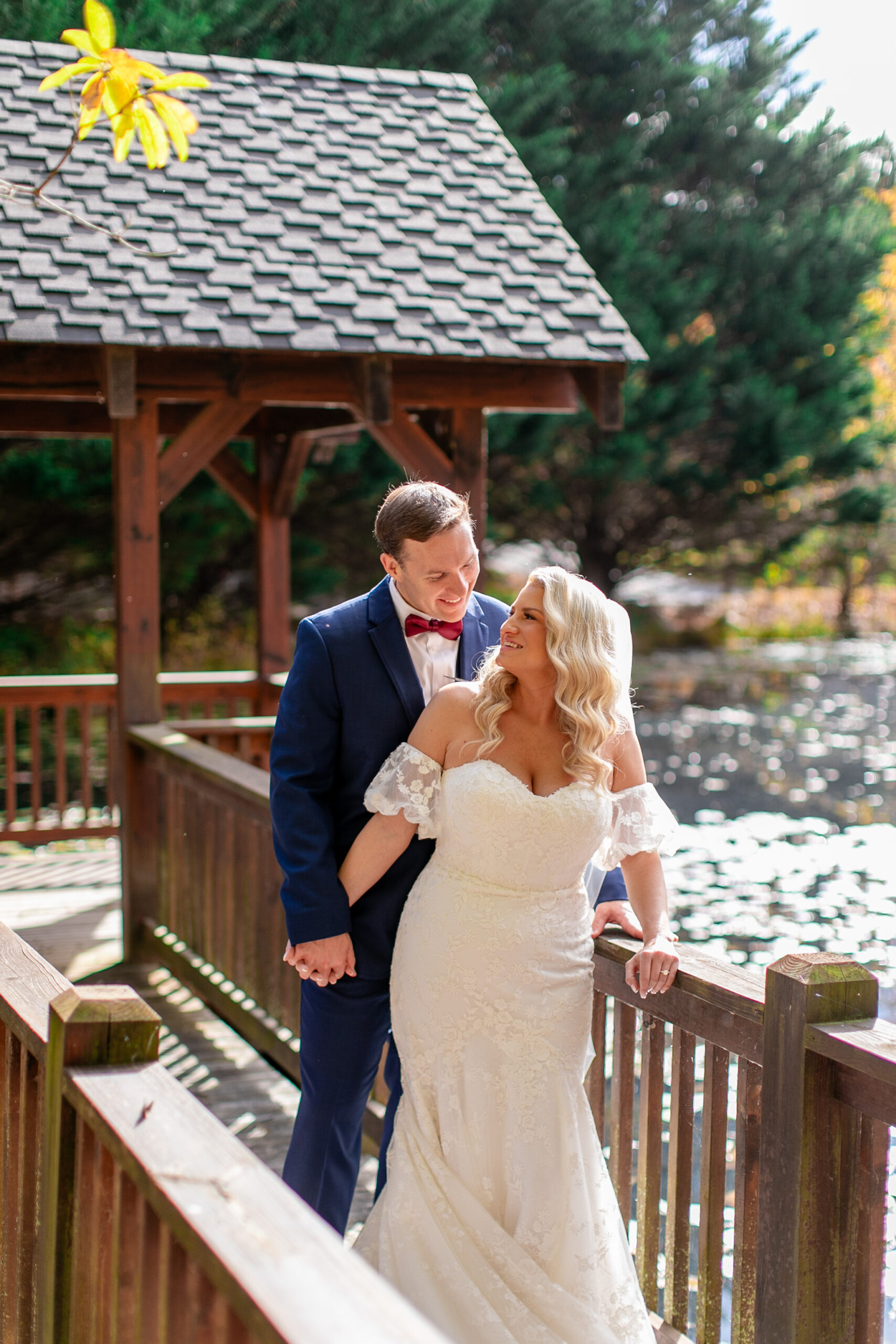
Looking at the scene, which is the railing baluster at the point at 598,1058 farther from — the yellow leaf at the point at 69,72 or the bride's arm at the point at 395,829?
the yellow leaf at the point at 69,72

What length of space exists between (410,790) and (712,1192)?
0.93m

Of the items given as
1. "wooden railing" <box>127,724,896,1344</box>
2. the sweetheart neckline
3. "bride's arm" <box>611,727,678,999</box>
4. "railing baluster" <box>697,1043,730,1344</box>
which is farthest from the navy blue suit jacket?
"railing baluster" <box>697,1043,730,1344</box>

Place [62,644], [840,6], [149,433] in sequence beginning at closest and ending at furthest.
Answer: [149,433] < [62,644] < [840,6]

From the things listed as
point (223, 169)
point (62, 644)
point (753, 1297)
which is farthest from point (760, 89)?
point (753, 1297)

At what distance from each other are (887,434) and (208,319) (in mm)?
16849

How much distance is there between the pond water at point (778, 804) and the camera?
24.4 feet

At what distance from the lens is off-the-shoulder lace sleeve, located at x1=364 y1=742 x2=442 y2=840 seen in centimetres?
263

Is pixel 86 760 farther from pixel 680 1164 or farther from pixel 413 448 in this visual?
pixel 680 1164

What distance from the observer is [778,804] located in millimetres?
11664

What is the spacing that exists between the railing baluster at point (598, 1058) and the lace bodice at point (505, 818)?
1.41 ft

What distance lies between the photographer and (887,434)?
20594 millimetres

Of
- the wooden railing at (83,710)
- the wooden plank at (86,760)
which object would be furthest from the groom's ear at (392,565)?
the wooden plank at (86,760)

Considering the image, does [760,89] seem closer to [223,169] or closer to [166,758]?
[223,169]

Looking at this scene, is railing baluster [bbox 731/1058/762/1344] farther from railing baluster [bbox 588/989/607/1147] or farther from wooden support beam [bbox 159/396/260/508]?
wooden support beam [bbox 159/396/260/508]
